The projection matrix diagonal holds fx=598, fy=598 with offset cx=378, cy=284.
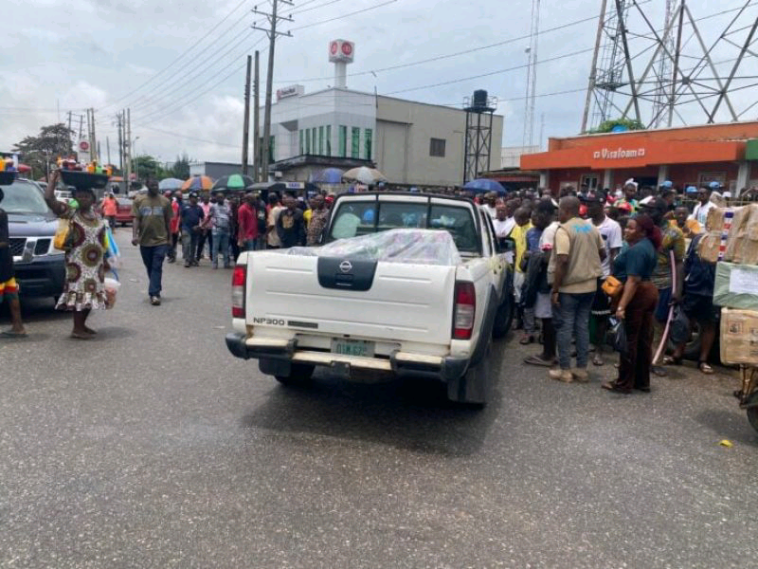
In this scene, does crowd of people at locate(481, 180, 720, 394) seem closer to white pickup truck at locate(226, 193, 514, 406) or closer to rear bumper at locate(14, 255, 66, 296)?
white pickup truck at locate(226, 193, 514, 406)

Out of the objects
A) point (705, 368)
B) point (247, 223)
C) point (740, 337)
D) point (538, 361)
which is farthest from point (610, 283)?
point (247, 223)

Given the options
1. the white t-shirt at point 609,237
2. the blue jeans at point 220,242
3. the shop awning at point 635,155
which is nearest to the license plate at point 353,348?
the white t-shirt at point 609,237

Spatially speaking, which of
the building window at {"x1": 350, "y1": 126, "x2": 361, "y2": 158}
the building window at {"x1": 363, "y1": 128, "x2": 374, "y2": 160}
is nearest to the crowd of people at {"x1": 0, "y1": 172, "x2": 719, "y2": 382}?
the building window at {"x1": 350, "y1": 126, "x2": 361, "y2": 158}

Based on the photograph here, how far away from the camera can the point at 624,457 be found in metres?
4.43

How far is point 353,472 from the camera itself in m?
3.98

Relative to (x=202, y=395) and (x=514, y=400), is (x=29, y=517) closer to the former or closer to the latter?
(x=202, y=395)

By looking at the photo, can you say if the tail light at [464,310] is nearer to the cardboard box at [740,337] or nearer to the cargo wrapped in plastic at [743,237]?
the cardboard box at [740,337]

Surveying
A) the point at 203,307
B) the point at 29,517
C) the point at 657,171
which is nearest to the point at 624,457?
the point at 29,517

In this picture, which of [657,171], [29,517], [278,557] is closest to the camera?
[278,557]

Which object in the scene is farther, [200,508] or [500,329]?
[500,329]

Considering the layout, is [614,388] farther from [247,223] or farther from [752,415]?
[247,223]

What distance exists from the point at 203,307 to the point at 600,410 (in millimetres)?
6239

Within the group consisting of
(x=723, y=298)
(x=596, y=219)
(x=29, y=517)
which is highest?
(x=596, y=219)

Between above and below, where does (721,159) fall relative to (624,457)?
above
